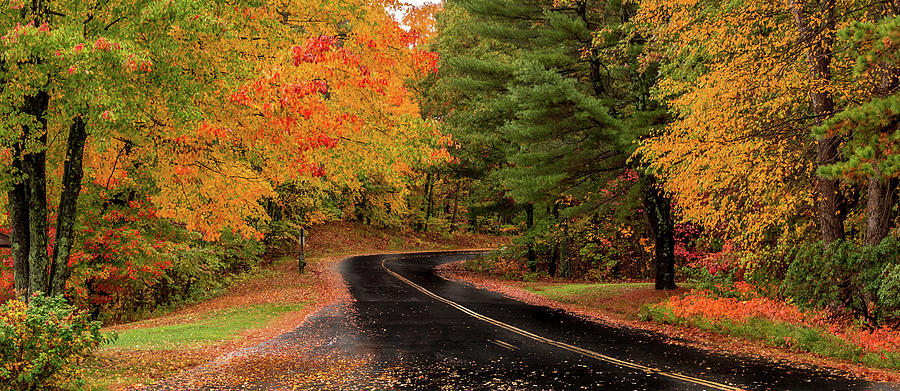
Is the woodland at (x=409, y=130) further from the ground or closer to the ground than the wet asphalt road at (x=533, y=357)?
further from the ground

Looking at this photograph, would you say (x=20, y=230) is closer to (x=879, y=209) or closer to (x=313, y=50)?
(x=313, y=50)

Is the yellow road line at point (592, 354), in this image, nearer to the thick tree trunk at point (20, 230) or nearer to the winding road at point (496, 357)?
the winding road at point (496, 357)

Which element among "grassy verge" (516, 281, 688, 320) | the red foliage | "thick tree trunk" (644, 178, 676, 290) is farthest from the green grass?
"thick tree trunk" (644, 178, 676, 290)

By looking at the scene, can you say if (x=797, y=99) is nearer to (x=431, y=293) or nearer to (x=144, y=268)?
(x=431, y=293)

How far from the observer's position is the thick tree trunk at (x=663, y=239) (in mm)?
19719

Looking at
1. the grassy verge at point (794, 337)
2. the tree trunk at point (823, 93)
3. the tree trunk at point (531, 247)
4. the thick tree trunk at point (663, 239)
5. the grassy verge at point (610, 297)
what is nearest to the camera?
the grassy verge at point (794, 337)

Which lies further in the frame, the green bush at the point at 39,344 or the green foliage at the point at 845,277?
the green foliage at the point at 845,277

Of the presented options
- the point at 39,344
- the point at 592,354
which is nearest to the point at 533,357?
the point at 592,354

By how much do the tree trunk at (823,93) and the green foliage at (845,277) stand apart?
2.00ft

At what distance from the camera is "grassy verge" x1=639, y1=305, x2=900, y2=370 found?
1101 cm

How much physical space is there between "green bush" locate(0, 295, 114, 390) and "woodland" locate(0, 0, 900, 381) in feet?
0.16

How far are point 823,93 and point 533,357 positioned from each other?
8.77 m

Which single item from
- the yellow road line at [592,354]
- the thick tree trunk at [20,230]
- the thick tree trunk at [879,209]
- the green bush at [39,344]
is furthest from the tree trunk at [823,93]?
the thick tree trunk at [20,230]

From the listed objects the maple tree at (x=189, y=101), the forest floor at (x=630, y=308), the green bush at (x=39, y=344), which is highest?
the maple tree at (x=189, y=101)
